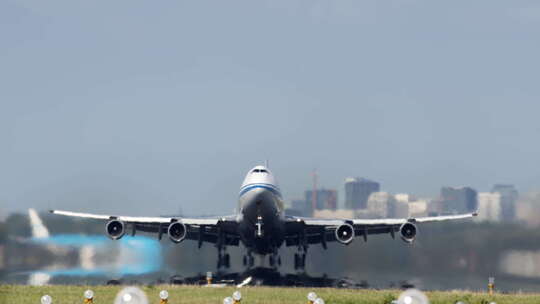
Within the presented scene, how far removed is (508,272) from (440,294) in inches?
576

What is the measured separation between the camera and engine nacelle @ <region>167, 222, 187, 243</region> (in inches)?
2024

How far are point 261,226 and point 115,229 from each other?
306 inches

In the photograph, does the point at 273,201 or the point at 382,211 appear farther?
the point at 382,211

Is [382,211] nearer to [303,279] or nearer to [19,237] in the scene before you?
[303,279]

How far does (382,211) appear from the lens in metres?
61.8

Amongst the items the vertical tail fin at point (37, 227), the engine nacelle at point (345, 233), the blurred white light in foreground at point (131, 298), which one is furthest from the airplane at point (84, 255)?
the blurred white light in foreground at point (131, 298)

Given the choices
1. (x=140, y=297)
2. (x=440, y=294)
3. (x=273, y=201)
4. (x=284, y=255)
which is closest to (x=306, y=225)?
(x=273, y=201)

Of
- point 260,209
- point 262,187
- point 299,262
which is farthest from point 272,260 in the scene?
point 262,187

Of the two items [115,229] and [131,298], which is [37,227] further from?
[131,298]

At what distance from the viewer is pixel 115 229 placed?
169 ft

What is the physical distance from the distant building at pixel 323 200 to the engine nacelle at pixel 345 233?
14350mm

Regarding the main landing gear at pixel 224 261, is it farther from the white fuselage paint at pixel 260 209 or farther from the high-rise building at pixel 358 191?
the high-rise building at pixel 358 191

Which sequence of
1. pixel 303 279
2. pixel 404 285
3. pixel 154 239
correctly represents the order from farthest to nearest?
pixel 154 239 → pixel 303 279 → pixel 404 285

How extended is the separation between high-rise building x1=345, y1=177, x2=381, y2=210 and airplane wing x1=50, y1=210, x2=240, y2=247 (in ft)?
38.3
